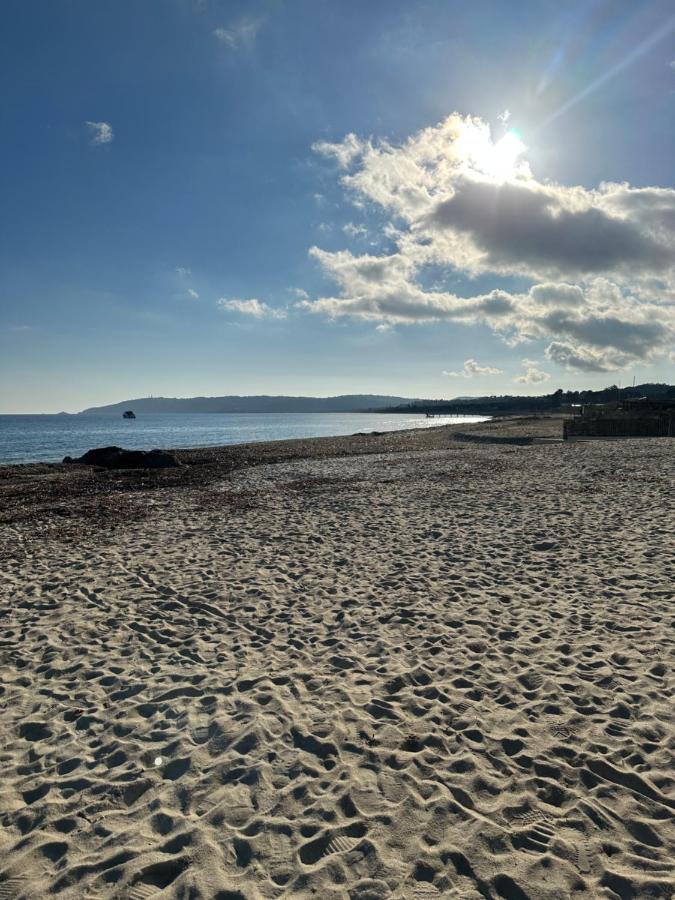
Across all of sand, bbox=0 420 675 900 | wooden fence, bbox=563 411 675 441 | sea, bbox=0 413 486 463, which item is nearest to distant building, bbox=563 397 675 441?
wooden fence, bbox=563 411 675 441

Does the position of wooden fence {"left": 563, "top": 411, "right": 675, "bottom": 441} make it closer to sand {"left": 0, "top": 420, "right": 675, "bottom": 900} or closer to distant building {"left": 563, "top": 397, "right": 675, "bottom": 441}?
distant building {"left": 563, "top": 397, "right": 675, "bottom": 441}

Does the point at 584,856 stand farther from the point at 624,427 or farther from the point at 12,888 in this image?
the point at 624,427

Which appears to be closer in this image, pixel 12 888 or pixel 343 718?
pixel 12 888

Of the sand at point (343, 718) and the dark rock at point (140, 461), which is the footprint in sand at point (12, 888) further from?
the dark rock at point (140, 461)

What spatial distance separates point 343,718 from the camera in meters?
4.55

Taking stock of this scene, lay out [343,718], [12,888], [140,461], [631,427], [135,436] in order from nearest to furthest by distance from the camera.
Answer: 1. [12,888]
2. [343,718]
3. [140,461]
4. [631,427]
5. [135,436]

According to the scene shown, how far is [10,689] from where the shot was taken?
513 centimetres

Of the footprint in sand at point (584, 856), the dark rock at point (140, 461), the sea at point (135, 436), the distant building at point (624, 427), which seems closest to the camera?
the footprint in sand at point (584, 856)

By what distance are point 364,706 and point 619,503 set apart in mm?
11259

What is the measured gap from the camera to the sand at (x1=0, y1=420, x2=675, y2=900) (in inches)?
123


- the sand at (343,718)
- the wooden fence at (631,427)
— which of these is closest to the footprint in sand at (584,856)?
the sand at (343,718)

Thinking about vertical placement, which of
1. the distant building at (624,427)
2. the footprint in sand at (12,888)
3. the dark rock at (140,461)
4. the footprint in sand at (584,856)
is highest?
the distant building at (624,427)

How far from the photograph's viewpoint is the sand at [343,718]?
3133 mm

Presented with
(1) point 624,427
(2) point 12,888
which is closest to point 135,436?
(1) point 624,427
